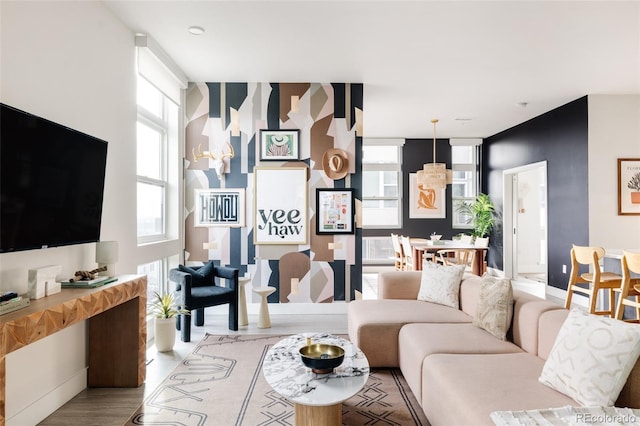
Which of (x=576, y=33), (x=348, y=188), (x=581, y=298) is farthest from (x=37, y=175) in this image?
(x=581, y=298)

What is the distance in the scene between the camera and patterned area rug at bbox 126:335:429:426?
2.29m

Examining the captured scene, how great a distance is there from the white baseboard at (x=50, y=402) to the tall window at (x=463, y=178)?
7315mm

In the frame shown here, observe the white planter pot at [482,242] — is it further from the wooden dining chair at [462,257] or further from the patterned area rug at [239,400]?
the patterned area rug at [239,400]

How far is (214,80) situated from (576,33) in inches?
153

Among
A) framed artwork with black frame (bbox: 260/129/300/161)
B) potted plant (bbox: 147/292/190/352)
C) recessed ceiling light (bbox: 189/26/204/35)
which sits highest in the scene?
recessed ceiling light (bbox: 189/26/204/35)

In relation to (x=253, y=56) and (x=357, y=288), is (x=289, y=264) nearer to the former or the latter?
(x=357, y=288)

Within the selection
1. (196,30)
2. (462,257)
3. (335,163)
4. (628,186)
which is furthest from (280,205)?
(628,186)

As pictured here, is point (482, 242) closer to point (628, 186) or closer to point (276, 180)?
point (628, 186)

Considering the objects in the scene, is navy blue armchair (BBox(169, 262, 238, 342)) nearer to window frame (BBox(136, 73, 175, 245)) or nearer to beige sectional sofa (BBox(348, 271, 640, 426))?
window frame (BBox(136, 73, 175, 245))

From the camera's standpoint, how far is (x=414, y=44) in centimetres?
362

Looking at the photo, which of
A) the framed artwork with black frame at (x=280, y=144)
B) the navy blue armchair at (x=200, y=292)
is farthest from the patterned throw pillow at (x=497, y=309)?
the framed artwork with black frame at (x=280, y=144)

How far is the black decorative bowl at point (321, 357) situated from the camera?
199cm

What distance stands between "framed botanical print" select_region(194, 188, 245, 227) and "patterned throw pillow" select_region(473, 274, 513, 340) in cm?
301

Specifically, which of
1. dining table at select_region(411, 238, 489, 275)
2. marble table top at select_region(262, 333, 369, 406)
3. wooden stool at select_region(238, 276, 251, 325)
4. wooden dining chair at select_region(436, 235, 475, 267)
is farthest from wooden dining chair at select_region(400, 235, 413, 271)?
marble table top at select_region(262, 333, 369, 406)
